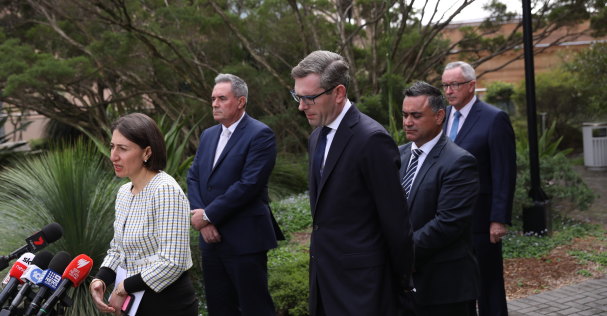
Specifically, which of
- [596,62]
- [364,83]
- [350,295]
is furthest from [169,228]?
[596,62]

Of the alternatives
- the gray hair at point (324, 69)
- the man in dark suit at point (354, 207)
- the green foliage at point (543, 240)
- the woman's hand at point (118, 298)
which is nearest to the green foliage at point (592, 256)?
the green foliage at point (543, 240)

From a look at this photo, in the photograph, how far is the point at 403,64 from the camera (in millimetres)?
14688

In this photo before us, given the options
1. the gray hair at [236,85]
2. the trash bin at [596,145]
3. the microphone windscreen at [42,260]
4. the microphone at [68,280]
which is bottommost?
the trash bin at [596,145]

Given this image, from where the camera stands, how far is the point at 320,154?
11.3 ft

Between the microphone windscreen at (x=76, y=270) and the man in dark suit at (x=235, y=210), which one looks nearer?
the microphone windscreen at (x=76, y=270)

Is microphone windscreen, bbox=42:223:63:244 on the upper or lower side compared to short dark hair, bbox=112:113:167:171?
lower

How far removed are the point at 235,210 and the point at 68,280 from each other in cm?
208

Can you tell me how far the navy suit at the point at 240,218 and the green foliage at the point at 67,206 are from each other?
45.1 inches

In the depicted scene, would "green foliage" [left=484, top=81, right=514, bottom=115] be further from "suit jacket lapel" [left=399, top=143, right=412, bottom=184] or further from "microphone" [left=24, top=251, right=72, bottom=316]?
"microphone" [left=24, top=251, right=72, bottom=316]

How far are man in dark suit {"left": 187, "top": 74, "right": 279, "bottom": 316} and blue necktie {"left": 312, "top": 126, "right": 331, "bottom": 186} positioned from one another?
165cm

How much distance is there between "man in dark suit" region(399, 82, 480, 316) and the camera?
13.0 ft

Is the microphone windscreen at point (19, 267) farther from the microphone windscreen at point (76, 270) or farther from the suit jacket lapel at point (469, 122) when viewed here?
the suit jacket lapel at point (469, 122)

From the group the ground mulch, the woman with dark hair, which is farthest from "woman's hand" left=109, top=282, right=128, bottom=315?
the ground mulch

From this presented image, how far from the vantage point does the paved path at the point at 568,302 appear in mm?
6133
